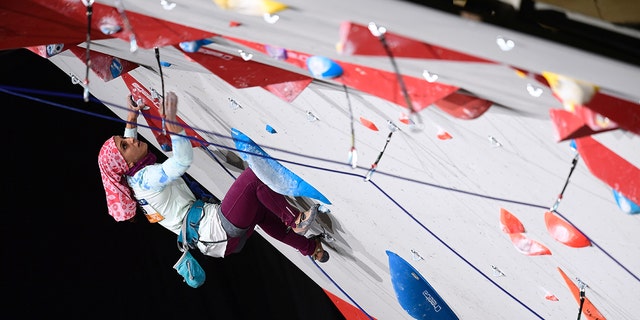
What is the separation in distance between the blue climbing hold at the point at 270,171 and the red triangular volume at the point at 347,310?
0.79 m

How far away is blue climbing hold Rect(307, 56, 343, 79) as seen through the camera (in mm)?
1498

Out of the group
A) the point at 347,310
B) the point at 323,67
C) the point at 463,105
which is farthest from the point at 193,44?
the point at 347,310

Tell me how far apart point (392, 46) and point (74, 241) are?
182cm

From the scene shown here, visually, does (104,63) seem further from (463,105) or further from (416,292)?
(416,292)

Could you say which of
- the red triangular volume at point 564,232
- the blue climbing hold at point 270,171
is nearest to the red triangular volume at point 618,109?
the red triangular volume at point 564,232

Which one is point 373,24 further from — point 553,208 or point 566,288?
point 566,288

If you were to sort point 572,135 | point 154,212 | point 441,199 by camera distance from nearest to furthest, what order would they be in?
point 572,135
point 441,199
point 154,212

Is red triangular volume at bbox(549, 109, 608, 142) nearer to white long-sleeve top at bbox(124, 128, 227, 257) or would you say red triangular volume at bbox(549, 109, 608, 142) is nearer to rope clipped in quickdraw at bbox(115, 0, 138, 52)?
rope clipped in quickdraw at bbox(115, 0, 138, 52)

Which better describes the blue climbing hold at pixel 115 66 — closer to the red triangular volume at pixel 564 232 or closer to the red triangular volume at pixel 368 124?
the red triangular volume at pixel 368 124

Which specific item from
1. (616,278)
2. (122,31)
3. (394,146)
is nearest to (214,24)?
(122,31)

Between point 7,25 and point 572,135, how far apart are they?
3.51ft

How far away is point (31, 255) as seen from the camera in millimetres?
2734

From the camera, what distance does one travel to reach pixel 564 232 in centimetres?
176

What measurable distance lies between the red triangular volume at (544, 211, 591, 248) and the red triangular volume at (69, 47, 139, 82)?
1117 mm
